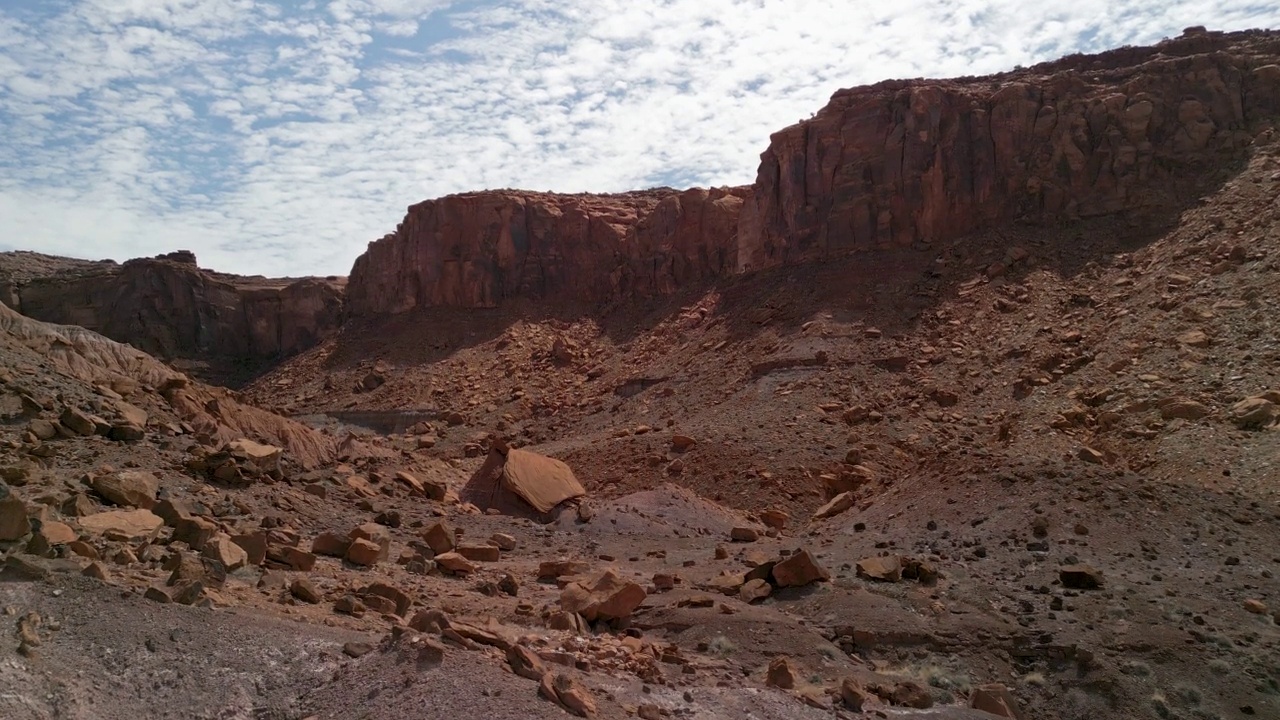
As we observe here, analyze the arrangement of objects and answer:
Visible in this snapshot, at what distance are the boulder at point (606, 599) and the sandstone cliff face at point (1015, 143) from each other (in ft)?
95.1

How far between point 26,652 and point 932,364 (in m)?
27.7

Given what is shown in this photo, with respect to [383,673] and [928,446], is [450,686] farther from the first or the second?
[928,446]

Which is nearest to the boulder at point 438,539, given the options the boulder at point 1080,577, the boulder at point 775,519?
the boulder at point 775,519

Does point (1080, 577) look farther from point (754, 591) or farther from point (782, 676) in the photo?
point (782, 676)

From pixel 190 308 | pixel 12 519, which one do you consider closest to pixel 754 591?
pixel 12 519

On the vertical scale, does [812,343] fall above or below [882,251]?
below

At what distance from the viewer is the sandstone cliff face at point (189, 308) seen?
216 feet

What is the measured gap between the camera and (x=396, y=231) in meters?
62.2

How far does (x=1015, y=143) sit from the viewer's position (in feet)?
129

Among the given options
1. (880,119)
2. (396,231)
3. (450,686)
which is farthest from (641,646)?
(396,231)

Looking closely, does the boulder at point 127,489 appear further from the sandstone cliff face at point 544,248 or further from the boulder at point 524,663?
the sandstone cliff face at point 544,248

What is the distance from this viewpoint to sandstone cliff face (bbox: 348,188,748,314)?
51.2 m

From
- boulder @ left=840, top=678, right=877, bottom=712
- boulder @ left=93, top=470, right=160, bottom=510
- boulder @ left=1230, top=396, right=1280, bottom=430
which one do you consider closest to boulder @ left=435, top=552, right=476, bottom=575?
boulder @ left=93, top=470, right=160, bottom=510

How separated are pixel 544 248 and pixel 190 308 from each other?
25.7 metres
